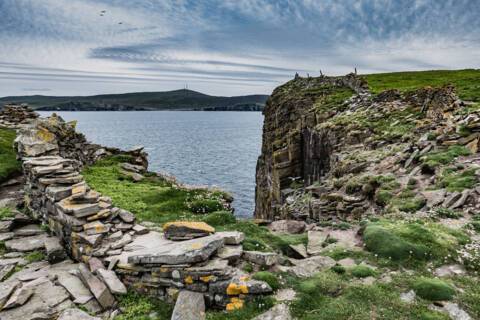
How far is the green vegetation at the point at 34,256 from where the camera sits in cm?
1532

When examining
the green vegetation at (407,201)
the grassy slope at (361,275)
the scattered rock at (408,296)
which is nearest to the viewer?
the grassy slope at (361,275)

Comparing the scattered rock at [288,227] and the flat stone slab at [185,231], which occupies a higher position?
the flat stone slab at [185,231]

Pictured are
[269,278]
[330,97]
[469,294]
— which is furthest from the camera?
[330,97]

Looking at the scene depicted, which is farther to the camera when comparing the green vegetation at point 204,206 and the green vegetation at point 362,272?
the green vegetation at point 204,206

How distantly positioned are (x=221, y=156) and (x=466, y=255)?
14352cm

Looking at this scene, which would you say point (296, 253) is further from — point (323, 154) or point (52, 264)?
point (323, 154)

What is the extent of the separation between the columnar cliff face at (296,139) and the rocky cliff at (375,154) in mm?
198

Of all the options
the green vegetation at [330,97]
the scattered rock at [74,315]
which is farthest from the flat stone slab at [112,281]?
the green vegetation at [330,97]

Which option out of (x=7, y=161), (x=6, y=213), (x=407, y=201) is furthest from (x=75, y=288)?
(x=7, y=161)

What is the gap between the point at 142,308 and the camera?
12.1 m

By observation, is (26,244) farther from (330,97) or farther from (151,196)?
(330,97)

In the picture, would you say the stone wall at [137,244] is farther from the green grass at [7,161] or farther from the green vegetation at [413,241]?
the green grass at [7,161]

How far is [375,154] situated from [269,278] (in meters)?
24.9

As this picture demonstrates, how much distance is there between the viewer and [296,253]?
1612 centimetres
